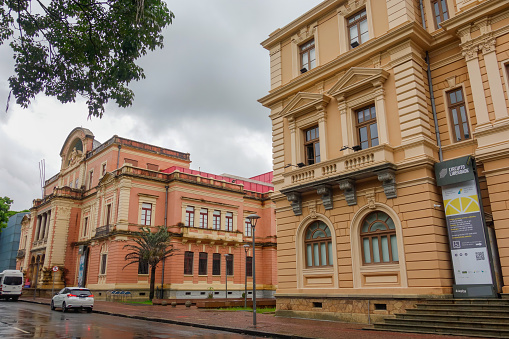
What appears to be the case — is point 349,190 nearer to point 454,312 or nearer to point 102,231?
point 454,312

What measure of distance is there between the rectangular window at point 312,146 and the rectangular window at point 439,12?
694 centimetres

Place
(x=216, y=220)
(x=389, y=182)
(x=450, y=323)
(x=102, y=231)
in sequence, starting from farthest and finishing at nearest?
(x=216, y=220) → (x=102, y=231) → (x=389, y=182) → (x=450, y=323)

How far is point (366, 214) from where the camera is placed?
16.6 m

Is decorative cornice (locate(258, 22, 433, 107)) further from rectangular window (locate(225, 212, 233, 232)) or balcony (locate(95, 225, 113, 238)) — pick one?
rectangular window (locate(225, 212, 233, 232))

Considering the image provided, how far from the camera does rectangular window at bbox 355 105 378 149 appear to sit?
1738cm

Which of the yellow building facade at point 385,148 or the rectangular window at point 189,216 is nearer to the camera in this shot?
the yellow building facade at point 385,148

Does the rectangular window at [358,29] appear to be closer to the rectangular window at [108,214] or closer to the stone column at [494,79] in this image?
the stone column at [494,79]

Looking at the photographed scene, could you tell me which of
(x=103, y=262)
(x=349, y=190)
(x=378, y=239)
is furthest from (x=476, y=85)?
(x=103, y=262)

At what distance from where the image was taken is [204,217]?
41438 mm

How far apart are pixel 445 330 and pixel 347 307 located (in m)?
4.38

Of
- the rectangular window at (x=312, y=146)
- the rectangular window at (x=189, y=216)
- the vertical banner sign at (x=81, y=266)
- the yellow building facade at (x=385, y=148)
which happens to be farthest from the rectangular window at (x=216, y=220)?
the rectangular window at (x=312, y=146)

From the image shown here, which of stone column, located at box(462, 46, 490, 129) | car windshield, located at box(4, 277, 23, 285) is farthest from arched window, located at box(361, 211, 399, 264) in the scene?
car windshield, located at box(4, 277, 23, 285)

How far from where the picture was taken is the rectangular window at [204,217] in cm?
4120

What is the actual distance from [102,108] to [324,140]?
11.3m
